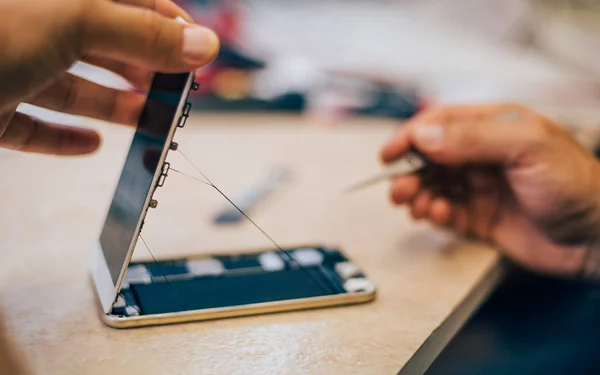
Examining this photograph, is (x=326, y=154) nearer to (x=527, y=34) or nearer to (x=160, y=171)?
(x=160, y=171)

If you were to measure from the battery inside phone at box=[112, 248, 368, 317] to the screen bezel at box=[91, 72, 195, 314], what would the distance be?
1 cm

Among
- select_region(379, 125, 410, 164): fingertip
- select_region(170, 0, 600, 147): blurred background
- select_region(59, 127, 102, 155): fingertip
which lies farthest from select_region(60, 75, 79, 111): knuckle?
select_region(170, 0, 600, 147): blurred background

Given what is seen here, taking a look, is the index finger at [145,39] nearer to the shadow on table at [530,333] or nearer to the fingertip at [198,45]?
the fingertip at [198,45]

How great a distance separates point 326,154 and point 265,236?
0.99ft

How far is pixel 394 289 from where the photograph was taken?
559 mm

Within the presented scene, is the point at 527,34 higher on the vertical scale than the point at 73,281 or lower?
higher

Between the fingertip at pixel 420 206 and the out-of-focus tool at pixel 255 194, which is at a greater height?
the fingertip at pixel 420 206

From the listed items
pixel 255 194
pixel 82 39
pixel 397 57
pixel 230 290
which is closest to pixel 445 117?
pixel 255 194

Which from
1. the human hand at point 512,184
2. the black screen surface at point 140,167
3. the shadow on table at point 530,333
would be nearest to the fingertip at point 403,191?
the human hand at point 512,184

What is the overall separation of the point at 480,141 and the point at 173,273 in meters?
0.35

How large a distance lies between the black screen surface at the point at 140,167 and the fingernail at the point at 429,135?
315mm

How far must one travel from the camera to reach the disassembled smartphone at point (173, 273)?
46 centimetres

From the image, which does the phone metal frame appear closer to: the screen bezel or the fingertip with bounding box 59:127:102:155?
the screen bezel

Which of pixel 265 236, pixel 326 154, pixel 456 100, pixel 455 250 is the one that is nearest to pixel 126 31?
pixel 265 236
